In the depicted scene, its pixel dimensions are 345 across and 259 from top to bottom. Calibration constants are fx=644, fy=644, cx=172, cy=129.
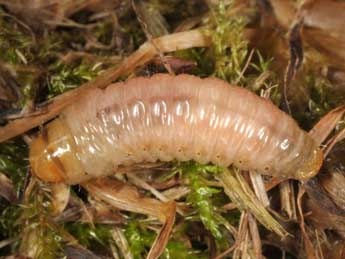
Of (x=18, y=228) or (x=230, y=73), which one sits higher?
(x=230, y=73)

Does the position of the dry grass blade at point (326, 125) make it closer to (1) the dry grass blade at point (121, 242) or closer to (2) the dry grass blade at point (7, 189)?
(1) the dry grass blade at point (121, 242)

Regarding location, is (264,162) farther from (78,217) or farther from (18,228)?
(18,228)

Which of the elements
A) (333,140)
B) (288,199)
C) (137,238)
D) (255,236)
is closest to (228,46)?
(333,140)

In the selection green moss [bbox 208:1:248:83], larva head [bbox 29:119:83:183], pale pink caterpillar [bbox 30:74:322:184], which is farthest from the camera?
green moss [bbox 208:1:248:83]

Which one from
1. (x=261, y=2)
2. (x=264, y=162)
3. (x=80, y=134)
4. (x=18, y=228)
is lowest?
(x=18, y=228)

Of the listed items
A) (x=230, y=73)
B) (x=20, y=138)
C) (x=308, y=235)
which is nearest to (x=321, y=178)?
(x=308, y=235)

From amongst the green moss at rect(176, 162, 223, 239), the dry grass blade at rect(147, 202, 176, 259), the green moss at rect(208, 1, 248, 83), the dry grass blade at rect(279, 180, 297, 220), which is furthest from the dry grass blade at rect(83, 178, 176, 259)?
the green moss at rect(208, 1, 248, 83)

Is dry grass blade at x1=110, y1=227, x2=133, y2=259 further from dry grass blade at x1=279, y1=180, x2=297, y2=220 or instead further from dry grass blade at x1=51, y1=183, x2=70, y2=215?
dry grass blade at x1=279, y1=180, x2=297, y2=220
